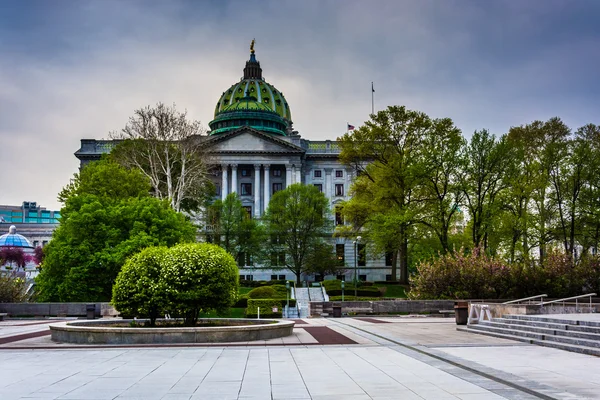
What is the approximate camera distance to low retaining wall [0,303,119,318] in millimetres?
39094

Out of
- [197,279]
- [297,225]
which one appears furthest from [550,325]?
[297,225]

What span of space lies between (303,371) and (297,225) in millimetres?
58740

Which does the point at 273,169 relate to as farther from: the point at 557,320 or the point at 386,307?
the point at 557,320

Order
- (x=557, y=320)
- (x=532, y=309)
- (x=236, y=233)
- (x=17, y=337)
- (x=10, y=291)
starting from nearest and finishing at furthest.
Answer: (x=557, y=320), (x=17, y=337), (x=532, y=309), (x=10, y=291), (x=236, y=233)

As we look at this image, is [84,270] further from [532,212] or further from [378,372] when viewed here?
[532,212]

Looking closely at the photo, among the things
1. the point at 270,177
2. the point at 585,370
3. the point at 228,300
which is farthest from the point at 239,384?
the point at 270,177

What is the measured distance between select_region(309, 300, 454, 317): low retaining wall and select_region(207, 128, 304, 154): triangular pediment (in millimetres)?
51427

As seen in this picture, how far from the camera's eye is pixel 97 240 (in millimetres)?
44719

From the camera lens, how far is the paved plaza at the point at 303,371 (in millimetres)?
10797

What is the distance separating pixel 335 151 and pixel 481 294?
57366mm

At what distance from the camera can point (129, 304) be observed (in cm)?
2080

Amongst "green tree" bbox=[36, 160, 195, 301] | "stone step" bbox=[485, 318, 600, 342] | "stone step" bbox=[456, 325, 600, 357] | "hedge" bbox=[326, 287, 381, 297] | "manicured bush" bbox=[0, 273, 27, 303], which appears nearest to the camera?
"stone step" bbox=[456, 325, 600, 357]

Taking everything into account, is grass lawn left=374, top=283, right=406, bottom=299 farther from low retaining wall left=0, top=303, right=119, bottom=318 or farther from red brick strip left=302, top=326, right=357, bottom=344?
red brick strip left=302, top=326, right=357, bottom=344

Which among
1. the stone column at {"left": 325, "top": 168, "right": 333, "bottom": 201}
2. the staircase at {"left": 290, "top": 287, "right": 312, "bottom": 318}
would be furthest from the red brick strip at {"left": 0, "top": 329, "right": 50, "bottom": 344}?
the stone column at {"left": 325, "top": 168, "right": 333, "bottom": 201}
